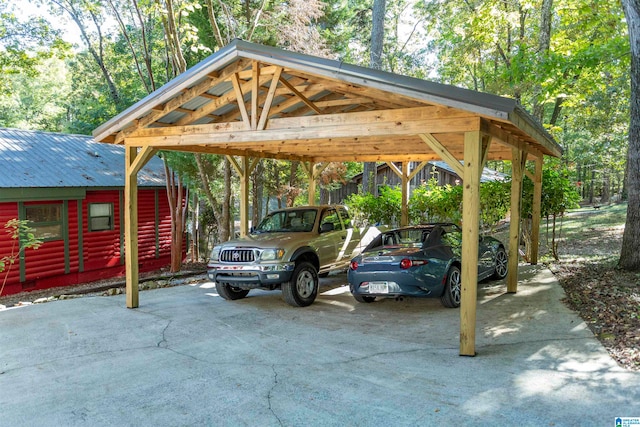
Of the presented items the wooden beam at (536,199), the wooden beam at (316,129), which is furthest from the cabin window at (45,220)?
the wooden beam at (536,199)

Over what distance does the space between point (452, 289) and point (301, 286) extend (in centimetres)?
269

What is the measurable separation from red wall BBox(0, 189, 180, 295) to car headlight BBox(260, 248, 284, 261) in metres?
8.83

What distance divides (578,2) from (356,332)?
13.7 metres

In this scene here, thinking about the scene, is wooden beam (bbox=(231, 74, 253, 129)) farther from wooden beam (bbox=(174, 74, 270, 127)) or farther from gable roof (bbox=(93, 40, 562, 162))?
wooden beam (bbox=(174, 74, 270, 127))

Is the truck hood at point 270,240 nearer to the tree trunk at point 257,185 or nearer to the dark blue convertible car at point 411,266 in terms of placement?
the dark blue convertible car at point 411,266

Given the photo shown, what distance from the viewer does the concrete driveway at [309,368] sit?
4.13 metres

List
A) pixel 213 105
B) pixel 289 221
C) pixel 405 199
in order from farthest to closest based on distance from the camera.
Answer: pixel 405 199 < pixel 289 221 < pixel 213 105

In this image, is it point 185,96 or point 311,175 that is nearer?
point 185,96

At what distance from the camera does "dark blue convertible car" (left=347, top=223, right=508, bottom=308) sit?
7316 millimetres

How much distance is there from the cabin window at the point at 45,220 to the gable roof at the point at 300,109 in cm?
639

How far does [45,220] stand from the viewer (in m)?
13.7

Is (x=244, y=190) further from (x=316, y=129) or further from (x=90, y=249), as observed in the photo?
(x=90, y=249)

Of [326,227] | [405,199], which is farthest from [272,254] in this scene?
[405,199]

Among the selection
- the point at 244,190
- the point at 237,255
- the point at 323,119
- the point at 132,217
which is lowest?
the point at 237,255
